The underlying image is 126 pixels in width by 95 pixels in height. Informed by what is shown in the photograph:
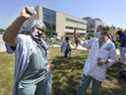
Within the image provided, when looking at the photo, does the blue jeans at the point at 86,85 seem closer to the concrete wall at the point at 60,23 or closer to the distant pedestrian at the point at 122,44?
the distant pedestrian at the point at 122,44

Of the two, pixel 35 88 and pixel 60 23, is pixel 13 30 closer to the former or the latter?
pixel 35 88

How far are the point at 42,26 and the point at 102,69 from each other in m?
1.69

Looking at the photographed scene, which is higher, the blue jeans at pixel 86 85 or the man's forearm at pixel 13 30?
the man's forearm at pixel 13 30

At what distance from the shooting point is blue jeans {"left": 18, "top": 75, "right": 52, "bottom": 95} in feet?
10.3

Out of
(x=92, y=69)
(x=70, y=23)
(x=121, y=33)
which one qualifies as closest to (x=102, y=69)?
(x=92, y=69)

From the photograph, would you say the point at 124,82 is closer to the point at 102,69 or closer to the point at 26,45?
the point at 102,69

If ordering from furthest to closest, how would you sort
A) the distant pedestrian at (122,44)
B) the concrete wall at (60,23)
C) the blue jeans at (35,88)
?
the concrete wall at (60,23) → the distant pedestrian at (122,44) → the blue jeans at (35,88)

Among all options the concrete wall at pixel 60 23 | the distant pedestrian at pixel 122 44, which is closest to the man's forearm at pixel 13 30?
the distant pedestrian at pixel 122 44

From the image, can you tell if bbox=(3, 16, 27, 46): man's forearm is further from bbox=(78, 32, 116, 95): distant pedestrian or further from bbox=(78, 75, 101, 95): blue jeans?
bbox=(78, 75, 101, 95): blue jeans

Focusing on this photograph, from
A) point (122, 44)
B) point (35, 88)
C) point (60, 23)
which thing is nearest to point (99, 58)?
point (35, 88)

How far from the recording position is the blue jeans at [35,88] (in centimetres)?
314

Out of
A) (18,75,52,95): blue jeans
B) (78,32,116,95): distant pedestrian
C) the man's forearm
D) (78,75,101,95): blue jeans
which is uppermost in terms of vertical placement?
the man's forearm

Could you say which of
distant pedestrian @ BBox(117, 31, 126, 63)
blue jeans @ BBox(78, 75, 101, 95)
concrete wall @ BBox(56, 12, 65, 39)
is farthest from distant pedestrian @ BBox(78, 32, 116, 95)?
concrete wall @ BBox(56, 12, 65, 39)

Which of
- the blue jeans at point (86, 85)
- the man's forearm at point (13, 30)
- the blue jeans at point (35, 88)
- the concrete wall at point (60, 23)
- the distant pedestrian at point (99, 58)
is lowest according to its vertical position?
the blue jeans at point (86, 85)
